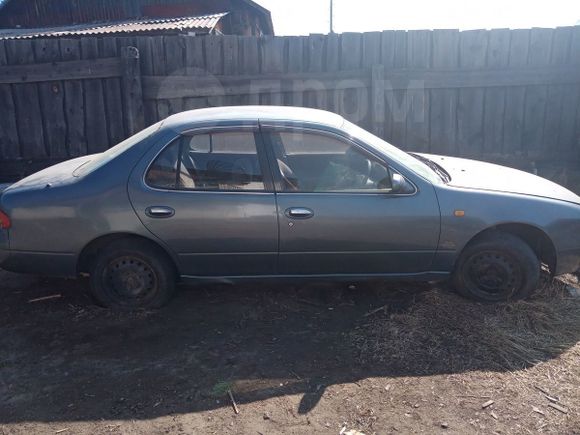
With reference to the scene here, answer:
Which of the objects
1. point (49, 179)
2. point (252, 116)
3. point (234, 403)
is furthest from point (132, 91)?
point (234, 403)

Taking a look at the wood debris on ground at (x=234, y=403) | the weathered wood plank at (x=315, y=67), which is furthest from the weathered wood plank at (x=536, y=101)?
the wood debris on ground at (x=234, y=403)

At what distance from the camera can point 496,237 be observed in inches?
171

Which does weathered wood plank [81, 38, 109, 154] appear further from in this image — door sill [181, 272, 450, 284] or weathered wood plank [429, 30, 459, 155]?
weathered wood plank [429, 30, 459, 155]

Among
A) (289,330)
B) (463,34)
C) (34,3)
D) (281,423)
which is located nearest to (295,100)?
(463,34)

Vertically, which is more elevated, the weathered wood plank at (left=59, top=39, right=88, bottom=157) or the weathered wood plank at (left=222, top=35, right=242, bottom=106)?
the weathered wood plank at (left=222, top=35, right=242, bottom=106)

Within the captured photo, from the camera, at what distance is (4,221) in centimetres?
427

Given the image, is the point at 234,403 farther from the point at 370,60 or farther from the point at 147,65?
the point at 370,60

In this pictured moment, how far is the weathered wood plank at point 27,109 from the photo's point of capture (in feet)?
→ 23.5

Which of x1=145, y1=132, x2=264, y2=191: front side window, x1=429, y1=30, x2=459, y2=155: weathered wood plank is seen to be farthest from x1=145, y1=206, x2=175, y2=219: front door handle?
x1=429, y1=30, x2=459, y2=155: weathered wood plank

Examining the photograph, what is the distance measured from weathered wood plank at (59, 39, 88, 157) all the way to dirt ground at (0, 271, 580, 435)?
10.5ft

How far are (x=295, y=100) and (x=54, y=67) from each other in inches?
127

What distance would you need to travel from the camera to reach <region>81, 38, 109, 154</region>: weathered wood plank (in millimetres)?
7219

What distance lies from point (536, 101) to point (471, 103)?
93 cm

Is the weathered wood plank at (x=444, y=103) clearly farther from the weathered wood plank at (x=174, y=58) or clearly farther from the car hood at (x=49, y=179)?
the car hood at (x=49, y=179)
